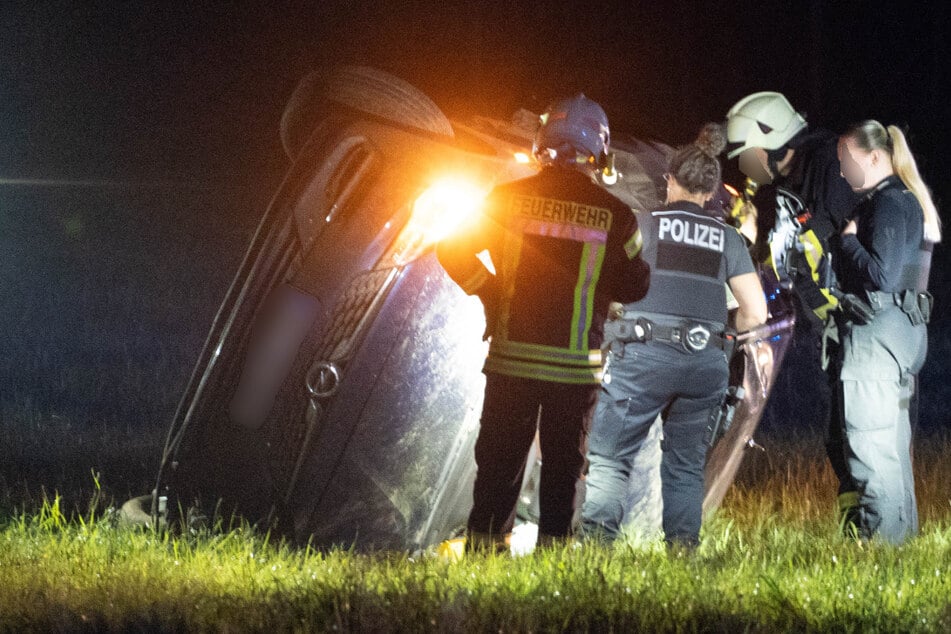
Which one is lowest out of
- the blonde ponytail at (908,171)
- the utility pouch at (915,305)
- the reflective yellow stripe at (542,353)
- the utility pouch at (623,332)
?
the reflective yellow stripe at (542,353)

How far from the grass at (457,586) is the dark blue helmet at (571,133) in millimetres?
1441

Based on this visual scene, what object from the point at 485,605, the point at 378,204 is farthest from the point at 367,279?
the point at 485,605

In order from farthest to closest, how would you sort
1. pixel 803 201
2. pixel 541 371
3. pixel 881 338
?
pixel 803 201 → pixel 881 338 → pixel 541 371

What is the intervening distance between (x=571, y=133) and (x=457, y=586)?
66.9 inches

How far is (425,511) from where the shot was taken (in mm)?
5445

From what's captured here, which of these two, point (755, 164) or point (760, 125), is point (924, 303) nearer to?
point (755, 164)

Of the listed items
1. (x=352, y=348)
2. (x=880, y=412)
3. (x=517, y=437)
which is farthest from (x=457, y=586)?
(x=880, y=412)

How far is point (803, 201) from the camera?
21.6 ft

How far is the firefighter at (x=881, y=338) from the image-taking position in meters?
6.14

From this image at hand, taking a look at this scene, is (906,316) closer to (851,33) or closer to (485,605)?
(485,605)

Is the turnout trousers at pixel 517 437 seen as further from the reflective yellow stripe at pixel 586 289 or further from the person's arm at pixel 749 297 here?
the person's arm at pixel 749 297

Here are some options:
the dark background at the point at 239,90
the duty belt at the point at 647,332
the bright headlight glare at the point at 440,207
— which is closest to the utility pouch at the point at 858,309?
the duty belt at the point at 647,332

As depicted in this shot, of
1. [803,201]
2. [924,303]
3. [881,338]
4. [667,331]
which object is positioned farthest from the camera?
[803,201]

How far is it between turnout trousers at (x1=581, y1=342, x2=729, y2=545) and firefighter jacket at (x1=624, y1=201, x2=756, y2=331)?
0.16 m
